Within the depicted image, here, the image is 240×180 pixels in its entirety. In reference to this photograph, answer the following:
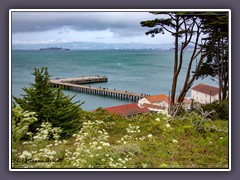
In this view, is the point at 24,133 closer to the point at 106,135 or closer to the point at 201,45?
the point at 106,135

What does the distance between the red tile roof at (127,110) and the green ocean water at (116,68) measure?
0.08 m

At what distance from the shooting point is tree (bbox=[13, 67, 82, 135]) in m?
5.22

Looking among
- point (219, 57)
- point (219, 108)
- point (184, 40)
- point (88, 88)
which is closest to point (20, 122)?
point (88, 88)

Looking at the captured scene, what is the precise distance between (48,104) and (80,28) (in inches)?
39.6

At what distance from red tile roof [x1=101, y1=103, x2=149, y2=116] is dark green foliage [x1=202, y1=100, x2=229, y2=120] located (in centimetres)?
80

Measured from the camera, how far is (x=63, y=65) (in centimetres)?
529

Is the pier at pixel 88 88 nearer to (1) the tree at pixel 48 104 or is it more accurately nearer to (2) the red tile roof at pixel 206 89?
(1) the tree at pixel 48 104

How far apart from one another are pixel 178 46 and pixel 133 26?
63cm

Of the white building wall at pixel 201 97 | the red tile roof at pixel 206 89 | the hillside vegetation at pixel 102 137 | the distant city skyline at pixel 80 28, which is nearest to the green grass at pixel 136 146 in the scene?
the hillside vegetation at pixel 102 137

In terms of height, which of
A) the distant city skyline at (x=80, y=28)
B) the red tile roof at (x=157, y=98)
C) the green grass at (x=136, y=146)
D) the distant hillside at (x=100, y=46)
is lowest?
the green grass at (x=136, y=146)

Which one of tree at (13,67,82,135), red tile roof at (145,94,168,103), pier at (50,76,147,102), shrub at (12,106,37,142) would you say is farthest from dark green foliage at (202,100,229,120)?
shrub at (12,106,37,142)

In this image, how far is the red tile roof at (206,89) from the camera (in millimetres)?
5398

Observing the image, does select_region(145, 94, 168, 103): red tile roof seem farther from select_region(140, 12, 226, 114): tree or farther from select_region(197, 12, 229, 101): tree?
select_region(197, 12, 229, 101): tree
